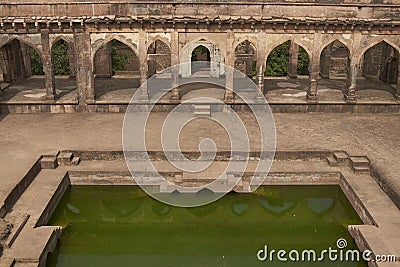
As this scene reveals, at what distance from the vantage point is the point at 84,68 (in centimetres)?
1752

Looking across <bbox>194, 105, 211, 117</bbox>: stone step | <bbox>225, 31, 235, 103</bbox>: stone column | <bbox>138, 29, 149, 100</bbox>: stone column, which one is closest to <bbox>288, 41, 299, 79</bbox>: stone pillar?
<bbox>225, 31, 235, 103</bbox>: stone column

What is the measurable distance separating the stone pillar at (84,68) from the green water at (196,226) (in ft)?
18.7

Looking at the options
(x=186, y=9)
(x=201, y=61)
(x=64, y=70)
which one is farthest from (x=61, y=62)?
(x=186, y=9)

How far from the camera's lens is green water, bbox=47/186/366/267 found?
33.4 feet

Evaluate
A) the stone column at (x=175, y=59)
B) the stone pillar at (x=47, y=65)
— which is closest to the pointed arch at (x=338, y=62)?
the stone column at (x=175, y=59)

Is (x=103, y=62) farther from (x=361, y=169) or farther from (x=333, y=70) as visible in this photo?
(x=361, y=169)

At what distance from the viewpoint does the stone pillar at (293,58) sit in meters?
21.5

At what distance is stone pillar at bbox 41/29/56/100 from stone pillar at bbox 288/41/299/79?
35.8ft

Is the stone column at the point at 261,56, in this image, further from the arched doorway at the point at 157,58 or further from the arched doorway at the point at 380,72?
the arched doorway at the point at 157,58

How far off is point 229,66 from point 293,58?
546 cm

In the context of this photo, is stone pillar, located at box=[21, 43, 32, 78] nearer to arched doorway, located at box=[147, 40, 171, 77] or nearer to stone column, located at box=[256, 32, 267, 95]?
arched doorway, located at box=[147, 40, 171, 77]

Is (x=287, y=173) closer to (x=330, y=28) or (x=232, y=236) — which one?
(x=232, y=236)

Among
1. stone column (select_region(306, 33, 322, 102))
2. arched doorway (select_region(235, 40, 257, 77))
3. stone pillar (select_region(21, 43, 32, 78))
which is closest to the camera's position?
stone column (select_region(306, 33, 322, 102))

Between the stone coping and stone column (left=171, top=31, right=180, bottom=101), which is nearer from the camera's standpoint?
the stone coping
